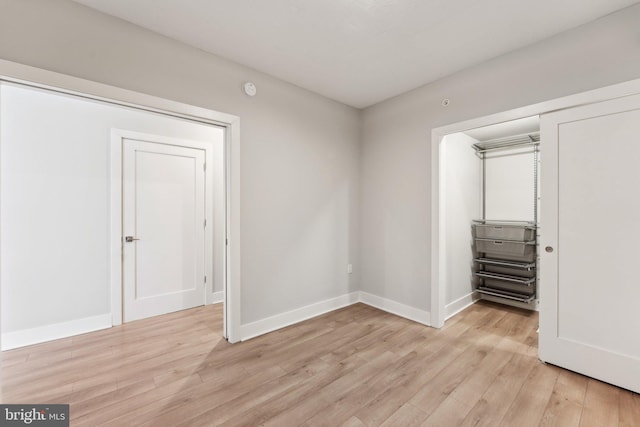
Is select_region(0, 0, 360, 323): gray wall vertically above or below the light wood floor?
above

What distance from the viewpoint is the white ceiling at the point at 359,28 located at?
1.83 meters

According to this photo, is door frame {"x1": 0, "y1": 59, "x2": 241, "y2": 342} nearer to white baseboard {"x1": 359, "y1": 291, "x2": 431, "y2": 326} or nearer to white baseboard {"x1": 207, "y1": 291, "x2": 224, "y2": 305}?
white baseboard {"x1": 207, "y1": 291, "x2": 224, "y2": 305}

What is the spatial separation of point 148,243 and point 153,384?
5.93ft

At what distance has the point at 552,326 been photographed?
7.13 ft

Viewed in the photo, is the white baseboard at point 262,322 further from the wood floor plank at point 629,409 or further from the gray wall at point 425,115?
the wood floor plank at point 629,409

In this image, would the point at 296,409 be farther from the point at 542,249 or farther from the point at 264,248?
the point at 542,249

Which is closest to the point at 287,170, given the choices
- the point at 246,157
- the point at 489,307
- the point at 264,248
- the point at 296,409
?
the point at 246,157

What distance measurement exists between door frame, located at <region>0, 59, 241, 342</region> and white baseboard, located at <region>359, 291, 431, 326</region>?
182 centimetres

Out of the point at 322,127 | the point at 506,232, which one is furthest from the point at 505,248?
the point at 322,127

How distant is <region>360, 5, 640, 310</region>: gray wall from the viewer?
1.92m

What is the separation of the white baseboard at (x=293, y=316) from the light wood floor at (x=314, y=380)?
12 centimetres

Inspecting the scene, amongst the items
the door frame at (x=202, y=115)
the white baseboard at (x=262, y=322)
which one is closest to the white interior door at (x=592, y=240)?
the white baseboard at (x=262, y=322)

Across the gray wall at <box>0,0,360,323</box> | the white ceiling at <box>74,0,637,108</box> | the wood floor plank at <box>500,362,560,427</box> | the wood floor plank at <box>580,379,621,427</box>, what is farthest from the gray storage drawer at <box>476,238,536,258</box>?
the white ceiling at <box>74,0,637,108</box>

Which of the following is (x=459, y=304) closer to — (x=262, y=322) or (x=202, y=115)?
(x=262, y=322)
